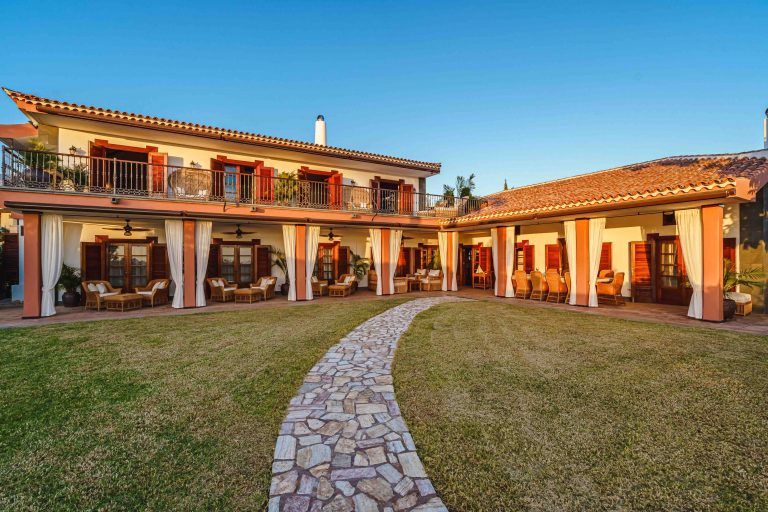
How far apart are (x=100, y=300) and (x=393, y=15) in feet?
44.3

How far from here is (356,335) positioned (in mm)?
6902

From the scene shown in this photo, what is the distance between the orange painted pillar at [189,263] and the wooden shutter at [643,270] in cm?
1512

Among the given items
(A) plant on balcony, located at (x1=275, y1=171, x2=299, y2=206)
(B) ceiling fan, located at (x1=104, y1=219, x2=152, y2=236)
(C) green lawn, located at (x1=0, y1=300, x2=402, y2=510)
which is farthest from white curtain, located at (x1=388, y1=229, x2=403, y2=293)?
(B) ceiling fan, located at (x1=104, y1=219, x2=152, y2=236)

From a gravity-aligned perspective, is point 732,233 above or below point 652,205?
below

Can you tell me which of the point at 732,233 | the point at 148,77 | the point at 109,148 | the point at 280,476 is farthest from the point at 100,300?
the point at 732,233

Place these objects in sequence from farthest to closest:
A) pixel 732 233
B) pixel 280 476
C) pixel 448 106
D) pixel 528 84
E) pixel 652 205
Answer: pixel 448 106, pixel 528 84, pixel 732 233, pixel 652 205, pixel 280 476

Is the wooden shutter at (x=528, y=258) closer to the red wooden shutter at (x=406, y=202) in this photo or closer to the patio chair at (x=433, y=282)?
the patio chair at (x=433, y=282)

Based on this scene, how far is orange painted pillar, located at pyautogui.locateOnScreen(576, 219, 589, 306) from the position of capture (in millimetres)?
10469

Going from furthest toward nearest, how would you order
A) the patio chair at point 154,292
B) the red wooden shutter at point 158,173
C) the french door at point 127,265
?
the french door at point 127,265
the red wooden shutter at point 158,173
the patio chair at point 154,292

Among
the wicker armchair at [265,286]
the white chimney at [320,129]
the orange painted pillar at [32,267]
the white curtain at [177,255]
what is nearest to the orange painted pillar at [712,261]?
the wicker armchair at [265,286]

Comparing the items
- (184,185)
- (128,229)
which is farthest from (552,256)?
(128,229)

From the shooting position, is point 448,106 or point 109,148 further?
point 448,106

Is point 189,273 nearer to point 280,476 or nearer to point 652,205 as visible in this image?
point 280,476

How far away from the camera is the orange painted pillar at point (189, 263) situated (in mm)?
10414
